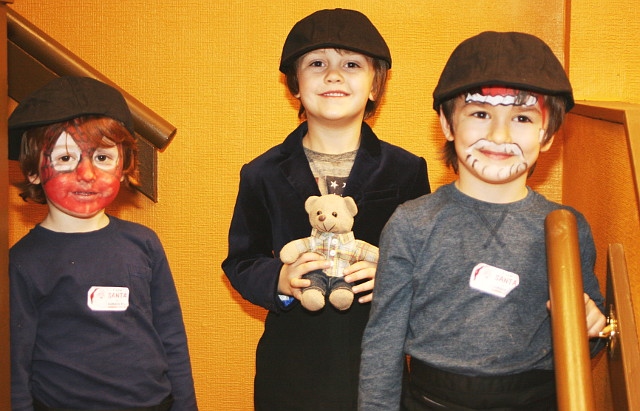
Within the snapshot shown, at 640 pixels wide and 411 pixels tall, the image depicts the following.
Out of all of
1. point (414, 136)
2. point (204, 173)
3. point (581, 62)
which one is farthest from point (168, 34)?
point (581, 62)

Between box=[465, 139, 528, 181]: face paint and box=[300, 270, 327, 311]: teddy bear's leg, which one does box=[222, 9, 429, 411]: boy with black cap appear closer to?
box=[300, 270, 327, 311]: teddy bear's leg

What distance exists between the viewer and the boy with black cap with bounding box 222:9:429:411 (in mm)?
2098

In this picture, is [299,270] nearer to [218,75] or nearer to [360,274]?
[360,274]

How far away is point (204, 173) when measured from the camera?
295 cm

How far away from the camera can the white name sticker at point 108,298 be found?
6.33 ft

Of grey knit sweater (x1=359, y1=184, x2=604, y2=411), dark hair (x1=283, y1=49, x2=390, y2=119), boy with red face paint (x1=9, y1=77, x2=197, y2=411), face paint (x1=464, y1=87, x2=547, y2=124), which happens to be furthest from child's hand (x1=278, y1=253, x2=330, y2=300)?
face paint (x1=464, y1=87, x2=547, y2=124)

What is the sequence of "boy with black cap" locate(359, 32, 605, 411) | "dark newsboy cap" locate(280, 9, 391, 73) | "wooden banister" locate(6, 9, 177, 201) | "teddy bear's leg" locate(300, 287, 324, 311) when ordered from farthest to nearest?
"wooden banister" locate(6, 9, 177, 201), "dark newsboy cap" locate(280, 9, 391, 73), "teddy bear's leg" locate(300, 287, 324, 311), "boy with black cap" locate(359, 32, 605, 411)

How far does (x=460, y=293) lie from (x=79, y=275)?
0.87 m

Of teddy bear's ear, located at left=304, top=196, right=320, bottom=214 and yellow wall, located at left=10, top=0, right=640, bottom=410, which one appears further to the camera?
yellow wall, located at left=10, top=0, right=640, bottom=410

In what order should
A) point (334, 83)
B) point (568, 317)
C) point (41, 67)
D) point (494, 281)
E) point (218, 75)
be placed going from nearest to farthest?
point (568, 317) → point (494, 281) → point (334, 83) → point (41, 67) → point (218, 75)

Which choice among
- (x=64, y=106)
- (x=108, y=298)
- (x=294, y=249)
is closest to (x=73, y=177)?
(x=64, y=106)

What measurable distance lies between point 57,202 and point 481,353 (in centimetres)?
102

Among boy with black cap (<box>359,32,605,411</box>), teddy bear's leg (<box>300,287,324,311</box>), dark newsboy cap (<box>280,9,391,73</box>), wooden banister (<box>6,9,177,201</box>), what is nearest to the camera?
boy with black cap (<box>359,32,605,411</box>)

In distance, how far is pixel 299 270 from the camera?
6.60 ft
